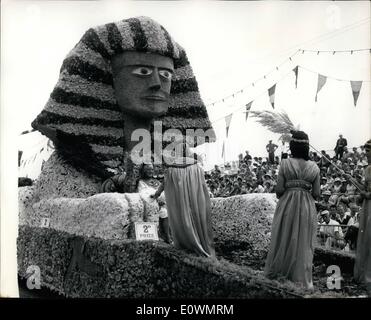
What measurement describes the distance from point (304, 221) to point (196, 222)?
1.42 meters

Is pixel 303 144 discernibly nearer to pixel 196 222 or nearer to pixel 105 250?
pixel 196 222

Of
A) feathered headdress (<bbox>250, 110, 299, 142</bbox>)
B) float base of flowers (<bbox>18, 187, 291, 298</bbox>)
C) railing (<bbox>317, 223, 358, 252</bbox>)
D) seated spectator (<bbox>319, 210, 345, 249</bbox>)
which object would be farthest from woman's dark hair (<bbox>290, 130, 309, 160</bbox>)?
seated spectator (<bbox>319, 210, 345, 249</bbox>)

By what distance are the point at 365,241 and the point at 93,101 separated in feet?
14.6

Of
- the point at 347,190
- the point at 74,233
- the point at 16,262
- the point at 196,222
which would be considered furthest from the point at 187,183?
the point at 16,262

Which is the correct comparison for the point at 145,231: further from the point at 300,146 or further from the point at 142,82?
the point at 142,82

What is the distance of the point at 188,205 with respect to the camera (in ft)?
26.5


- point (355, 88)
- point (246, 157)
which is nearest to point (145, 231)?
point (246, 157)

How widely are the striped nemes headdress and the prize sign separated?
5.44ft

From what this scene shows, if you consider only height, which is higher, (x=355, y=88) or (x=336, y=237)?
(x=355, y=88)

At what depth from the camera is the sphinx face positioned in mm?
9719

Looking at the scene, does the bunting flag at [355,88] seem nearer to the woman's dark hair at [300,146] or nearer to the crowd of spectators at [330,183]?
the crowd of spectators at [330,183]

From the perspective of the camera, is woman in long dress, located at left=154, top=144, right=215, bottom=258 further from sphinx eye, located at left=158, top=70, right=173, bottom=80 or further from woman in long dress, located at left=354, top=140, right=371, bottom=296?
sphinx eye, located at left=158, top=70, right=173, bottom=80

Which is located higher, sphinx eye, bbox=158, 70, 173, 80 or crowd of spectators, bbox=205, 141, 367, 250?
sphinx eye, bbox=158, 70, 173, 80
